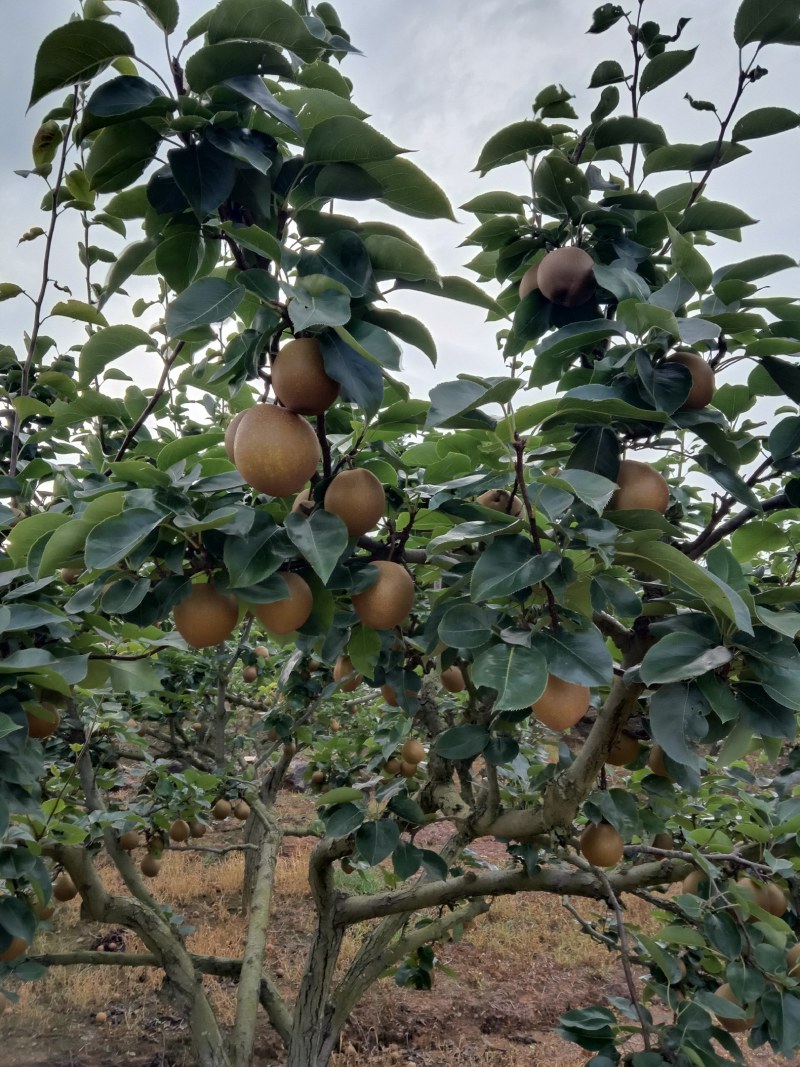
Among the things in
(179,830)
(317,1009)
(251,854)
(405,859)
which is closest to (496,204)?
(405,859)

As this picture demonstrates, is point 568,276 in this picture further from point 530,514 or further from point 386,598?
point 386,598

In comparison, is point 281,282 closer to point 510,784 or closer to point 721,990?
point 721,990

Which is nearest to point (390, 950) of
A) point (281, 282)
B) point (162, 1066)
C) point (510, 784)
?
point (510, 784)

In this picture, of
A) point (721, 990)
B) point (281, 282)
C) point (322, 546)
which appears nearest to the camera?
point (281, 282)

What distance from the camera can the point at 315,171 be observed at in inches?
34.5

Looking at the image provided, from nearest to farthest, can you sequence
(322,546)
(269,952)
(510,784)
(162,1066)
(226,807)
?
(322,546), (510,784), (162,1066), (226,807), (269,952)

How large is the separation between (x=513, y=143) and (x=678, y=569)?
29.8 inches

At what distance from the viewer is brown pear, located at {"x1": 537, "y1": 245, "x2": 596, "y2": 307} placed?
43.1 inches

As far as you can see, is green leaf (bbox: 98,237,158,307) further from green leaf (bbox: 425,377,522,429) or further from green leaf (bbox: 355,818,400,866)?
green leaf (bbox: 355,818,400,866)

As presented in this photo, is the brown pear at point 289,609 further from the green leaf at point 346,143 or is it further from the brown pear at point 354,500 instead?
the green leaf at point 346,143

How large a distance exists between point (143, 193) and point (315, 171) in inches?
9.8

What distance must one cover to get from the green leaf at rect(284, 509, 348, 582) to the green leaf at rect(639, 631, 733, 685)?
40 cm

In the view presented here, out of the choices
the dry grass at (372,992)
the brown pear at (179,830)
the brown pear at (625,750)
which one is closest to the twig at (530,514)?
the brown pear at (625,750)

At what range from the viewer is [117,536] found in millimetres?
839
